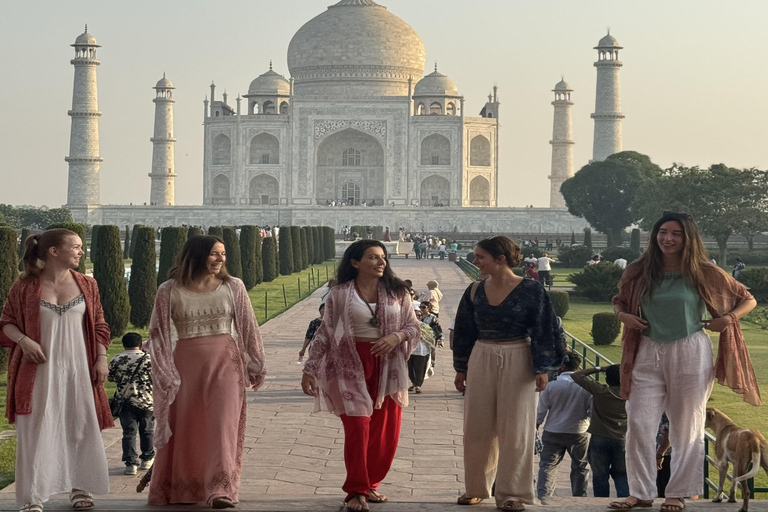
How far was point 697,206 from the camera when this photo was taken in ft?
82.0

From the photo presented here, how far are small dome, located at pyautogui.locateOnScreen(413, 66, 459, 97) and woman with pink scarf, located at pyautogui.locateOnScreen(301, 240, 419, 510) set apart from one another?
39.4m

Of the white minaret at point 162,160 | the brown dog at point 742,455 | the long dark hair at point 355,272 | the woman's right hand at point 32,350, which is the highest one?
the white minaret at point 162,160

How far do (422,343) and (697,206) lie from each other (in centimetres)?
1890

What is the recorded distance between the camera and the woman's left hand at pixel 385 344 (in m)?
3.92

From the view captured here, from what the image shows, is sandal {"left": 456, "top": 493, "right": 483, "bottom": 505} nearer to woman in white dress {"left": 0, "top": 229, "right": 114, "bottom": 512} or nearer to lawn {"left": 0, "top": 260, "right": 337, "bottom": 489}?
woman in white dress {"left": 0, "top": 229, "right": 114, "bottom": 512}

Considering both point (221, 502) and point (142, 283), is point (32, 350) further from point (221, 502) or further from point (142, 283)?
point (142, 283)

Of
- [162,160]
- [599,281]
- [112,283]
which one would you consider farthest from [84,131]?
[112,283]

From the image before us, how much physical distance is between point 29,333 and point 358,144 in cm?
3939

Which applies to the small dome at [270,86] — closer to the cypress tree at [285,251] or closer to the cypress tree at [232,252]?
the cypress tree at [285,251]

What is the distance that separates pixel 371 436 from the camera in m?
4.01

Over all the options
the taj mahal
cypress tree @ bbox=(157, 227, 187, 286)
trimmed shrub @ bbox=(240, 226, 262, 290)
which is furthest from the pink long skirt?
the taj mahal

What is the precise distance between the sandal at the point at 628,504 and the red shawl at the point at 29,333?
1.57 meters

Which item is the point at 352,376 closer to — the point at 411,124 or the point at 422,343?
the point at 422,343

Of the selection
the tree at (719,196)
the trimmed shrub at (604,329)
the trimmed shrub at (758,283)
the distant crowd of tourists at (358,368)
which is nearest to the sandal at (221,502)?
the distant crowd of tourists at (358,368)
